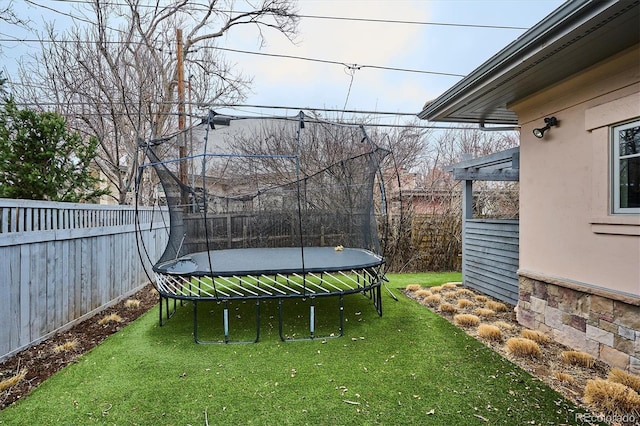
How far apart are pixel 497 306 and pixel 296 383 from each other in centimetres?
277

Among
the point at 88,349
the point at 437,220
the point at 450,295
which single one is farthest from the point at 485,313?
the point at 88,349

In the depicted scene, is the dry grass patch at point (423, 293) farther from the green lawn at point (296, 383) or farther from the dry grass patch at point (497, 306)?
the green lawn at point (296, 383)

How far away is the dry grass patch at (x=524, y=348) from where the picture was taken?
257cm

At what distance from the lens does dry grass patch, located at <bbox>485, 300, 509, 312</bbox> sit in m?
3.85

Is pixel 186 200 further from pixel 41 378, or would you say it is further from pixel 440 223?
pixel 440 223

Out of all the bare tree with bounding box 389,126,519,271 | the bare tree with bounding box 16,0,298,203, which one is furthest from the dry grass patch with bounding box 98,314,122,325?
the bare tree with bounding box 389,126,519,271

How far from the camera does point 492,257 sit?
448 centimetres

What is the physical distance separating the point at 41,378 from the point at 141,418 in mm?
1008

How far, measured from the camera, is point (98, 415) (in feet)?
6.16

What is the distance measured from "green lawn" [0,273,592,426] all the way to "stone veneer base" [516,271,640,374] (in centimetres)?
69

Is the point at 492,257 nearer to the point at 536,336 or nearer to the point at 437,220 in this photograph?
the point at 536,336

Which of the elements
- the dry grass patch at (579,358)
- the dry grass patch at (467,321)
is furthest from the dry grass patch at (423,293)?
the dry grass patch at (579,358)

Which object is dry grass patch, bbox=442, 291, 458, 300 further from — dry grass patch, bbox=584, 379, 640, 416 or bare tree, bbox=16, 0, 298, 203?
bare tree, bbox=16, 0, 298, 203

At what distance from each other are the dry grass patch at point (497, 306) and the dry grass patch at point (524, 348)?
47.8 inches
